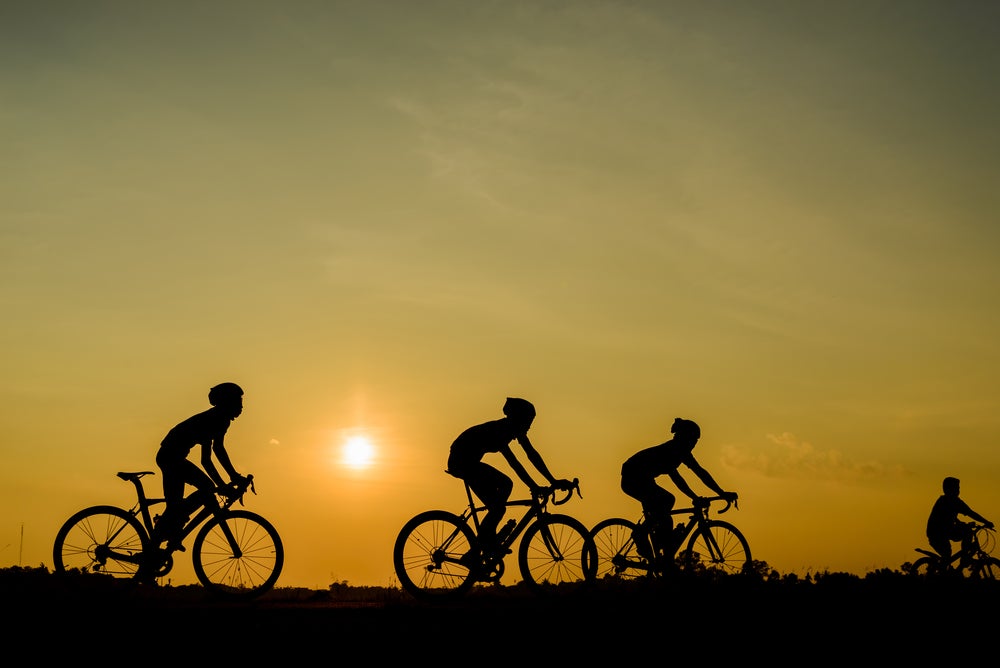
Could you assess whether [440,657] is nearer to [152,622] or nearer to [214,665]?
[214,665]

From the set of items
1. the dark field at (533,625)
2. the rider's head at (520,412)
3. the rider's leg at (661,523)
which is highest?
the rider's head at (520,412)

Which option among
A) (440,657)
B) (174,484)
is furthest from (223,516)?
(440,657)

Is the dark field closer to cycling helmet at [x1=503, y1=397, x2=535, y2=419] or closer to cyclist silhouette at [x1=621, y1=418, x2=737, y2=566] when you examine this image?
cyclist silhouette at [x1=621, y1=418, x2=737, y2=566]

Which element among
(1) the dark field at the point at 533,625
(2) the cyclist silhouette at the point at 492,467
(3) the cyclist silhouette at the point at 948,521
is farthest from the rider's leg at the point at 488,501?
(3) the cyclist silhouette at the point at 948,521

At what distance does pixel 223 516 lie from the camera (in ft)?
45.0

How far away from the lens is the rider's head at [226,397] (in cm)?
1356

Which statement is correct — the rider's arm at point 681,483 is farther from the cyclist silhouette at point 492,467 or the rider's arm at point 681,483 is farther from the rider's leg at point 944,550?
the rider's leg at point 944,550

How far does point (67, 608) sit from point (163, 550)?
203 cm

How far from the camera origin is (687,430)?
50.4 feet

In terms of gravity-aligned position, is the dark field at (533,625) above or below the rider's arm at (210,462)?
below

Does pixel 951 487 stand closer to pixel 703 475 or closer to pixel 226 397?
pixel 703 475

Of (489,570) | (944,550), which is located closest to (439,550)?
(489,570)

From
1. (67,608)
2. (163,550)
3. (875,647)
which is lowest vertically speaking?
(875,647)

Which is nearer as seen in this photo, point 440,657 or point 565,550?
point 440,657
